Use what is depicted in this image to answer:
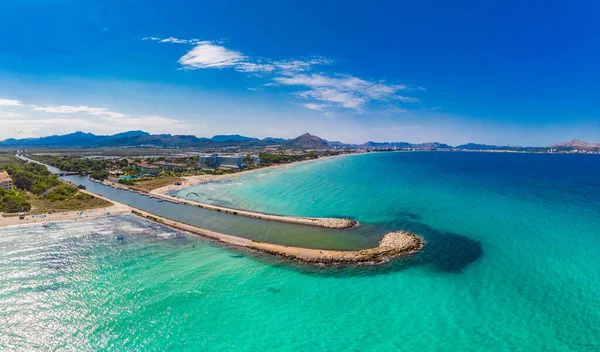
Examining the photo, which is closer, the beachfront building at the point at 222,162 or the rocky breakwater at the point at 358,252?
the rocky breakwater at the point at 358,252

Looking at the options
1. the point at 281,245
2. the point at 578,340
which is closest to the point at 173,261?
the point at 281,245

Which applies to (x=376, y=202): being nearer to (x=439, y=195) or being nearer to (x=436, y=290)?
(x=439, y=195)

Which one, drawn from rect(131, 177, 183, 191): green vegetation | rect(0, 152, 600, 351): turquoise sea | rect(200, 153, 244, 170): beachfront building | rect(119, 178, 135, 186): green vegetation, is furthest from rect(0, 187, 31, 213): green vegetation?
rect(200, 153, 244, 170): beachfront building

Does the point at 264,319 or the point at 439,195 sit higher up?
the point at 439,195

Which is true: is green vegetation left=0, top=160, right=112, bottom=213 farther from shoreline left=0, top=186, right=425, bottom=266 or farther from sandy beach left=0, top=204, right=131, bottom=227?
shoreline left=0, top=186, right=425, bottom=266

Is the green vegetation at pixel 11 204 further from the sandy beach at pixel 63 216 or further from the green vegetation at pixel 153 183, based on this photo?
the green vegetation at pixel 153 183

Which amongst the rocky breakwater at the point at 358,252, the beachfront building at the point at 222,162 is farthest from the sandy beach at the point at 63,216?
the beachfront building at the point at 222,162

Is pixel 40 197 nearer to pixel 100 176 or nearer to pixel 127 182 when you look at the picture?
pixel 127 182

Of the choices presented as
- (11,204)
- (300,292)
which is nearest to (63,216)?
(11,204)
